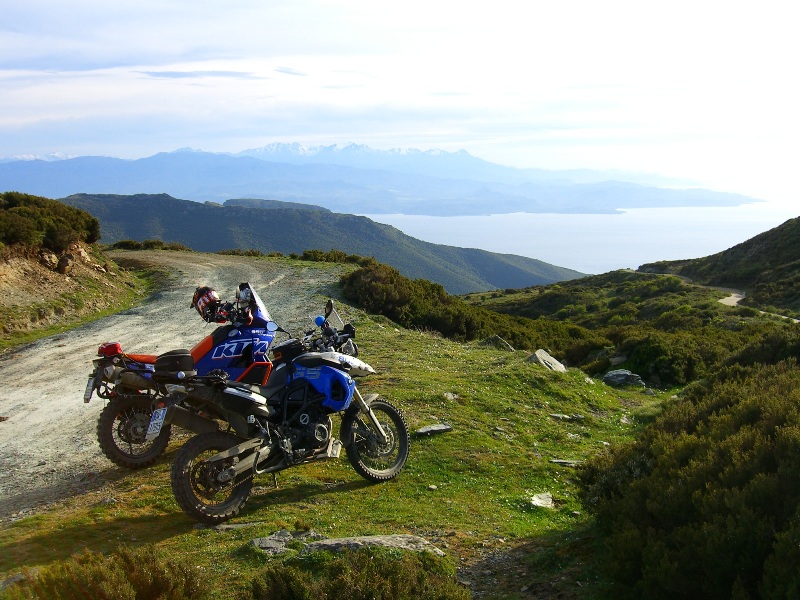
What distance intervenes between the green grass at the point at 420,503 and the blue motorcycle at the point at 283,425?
32 centimetres

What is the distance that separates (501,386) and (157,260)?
969 inches

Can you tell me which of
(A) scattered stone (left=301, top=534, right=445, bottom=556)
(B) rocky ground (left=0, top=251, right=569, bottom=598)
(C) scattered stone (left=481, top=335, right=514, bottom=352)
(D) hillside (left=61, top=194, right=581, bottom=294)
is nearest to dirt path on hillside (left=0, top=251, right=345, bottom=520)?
(B) rocky ground (left=0, top=251, right=569, bottom=598)

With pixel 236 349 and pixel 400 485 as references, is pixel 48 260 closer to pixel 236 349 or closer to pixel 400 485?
pixel 236 349

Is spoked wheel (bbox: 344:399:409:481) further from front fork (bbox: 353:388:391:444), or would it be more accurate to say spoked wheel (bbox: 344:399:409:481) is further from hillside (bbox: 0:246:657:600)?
hillside (bbox: 0:246:657:600)

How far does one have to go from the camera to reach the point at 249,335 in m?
7.22

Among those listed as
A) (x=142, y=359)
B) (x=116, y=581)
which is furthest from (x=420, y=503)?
(x=116, y=581)

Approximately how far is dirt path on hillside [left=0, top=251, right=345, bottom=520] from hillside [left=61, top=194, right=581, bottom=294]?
114m

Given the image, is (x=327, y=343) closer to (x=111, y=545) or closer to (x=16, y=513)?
(x=111, y=545)

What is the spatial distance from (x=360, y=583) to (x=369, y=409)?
359cm

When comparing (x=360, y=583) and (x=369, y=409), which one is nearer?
(x=360, y=583)

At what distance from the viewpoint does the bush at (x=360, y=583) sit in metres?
3.96

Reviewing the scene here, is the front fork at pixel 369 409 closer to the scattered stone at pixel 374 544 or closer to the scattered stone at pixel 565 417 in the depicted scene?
the scattered stone at pixel 374 544

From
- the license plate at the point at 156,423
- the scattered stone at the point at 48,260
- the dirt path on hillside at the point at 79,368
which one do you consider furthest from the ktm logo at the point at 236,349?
the scattered stone at the point at 48,260

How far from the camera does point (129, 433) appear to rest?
7.49 m
